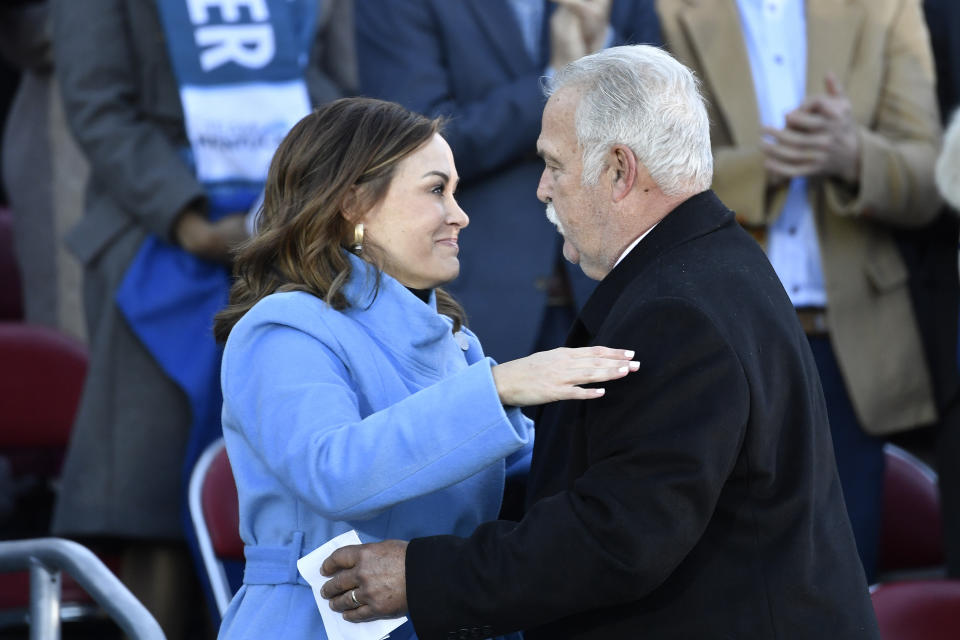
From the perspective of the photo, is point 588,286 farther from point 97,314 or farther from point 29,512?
point 29,512

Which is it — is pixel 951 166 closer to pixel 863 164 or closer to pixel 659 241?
pixel 863 164

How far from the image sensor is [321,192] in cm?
242

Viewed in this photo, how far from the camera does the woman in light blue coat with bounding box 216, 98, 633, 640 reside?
212 centimetres

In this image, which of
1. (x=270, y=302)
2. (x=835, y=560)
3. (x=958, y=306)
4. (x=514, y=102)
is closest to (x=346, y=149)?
(x=270, y=302)

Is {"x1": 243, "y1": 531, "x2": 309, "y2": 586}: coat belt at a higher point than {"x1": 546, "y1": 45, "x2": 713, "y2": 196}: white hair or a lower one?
lower

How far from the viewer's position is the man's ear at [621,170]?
222cm

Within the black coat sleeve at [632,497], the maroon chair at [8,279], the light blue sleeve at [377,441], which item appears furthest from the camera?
the maroon chair at [8,279]

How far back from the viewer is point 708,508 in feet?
6.66

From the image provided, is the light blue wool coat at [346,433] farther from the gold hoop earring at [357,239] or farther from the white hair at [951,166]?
Result: the white hair at [951,166]

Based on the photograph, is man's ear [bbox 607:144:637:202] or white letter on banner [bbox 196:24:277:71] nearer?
man's ear [bbox 607:144:637:202]

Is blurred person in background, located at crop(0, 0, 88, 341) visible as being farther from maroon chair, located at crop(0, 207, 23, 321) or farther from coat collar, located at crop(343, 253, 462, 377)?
coat collar, located at crop(343, 253, 462, 377)

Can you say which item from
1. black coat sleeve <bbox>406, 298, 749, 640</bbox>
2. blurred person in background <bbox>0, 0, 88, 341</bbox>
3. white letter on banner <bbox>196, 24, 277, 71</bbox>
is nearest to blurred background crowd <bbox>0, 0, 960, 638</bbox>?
white letter on banner <bbox>196, 24, 277, 71</bbox>

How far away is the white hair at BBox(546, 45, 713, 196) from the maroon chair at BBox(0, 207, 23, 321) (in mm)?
3468

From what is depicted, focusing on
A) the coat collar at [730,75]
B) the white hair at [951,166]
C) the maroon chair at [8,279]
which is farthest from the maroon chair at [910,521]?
the maroon chair at [8,279]
